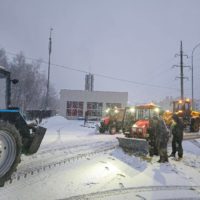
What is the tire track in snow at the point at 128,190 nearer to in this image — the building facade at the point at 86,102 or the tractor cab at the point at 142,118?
the tractor cab at the point at 142,118

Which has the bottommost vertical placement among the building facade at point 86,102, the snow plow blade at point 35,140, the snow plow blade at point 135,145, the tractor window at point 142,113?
the snow plow blade at point 135,145

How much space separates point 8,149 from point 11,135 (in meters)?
0.33

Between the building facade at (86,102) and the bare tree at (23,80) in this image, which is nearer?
the building facade at (86,102)

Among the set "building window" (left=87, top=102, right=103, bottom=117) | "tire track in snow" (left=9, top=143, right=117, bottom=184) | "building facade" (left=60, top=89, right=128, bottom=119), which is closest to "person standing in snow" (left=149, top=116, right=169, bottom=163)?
"tire track in snow" (left=9, top=143, right=117, bottom=184)

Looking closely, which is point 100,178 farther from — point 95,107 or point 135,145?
point 95,107

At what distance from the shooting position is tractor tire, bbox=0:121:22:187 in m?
6.59

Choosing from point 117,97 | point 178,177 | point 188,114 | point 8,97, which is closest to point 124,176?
→ point 178,177

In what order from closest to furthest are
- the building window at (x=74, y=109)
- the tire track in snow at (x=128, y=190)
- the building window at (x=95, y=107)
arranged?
the tire track in snow at (x=128, y=190), the building window at (x=74, y=109), the building window at (x=95, y=107)

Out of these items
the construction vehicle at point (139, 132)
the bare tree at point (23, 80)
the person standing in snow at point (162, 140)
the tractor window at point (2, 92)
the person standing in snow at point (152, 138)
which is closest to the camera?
the tractor window at point (2, 92)

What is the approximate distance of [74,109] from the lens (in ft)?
181

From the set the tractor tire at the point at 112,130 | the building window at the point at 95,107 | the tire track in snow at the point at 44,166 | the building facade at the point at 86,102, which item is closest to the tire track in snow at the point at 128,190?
the tire track in snow at the point at 44,166

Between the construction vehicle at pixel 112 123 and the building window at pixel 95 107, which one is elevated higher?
the building window at pixel 95 107

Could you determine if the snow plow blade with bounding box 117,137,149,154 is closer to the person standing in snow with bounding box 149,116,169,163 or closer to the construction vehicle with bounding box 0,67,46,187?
the person standing in snow with bounding box 149,116,169,163

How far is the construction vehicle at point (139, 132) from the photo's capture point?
11.3 meters
